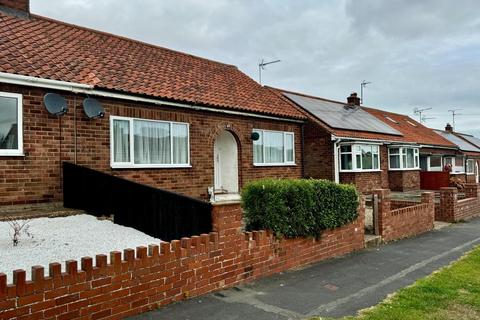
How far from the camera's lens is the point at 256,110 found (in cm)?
1480

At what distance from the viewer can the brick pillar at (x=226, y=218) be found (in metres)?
6.23

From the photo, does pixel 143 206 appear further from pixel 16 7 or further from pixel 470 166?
pixel 470 166

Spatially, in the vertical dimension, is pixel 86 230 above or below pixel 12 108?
below

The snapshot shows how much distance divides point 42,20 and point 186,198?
8928mm

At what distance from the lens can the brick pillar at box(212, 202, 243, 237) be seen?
20.5 feet

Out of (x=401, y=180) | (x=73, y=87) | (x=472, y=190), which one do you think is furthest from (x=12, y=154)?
(x=401, y=180)

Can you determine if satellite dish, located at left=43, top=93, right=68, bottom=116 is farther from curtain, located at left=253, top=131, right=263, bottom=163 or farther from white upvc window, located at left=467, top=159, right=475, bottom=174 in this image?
white upvc window, located at left=467, top=159, right=475, bottom=174

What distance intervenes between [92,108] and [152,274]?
5.72 meters

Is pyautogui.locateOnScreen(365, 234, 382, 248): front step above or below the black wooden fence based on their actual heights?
below

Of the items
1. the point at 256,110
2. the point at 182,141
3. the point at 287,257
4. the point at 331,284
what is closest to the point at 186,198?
the point at 287,257

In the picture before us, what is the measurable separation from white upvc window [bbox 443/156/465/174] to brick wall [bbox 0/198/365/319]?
28986 millimetres

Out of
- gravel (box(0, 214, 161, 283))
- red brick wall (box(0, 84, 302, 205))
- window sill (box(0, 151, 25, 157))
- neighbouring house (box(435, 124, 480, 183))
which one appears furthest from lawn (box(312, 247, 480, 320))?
neighbouring house (box(435, 124, 480, 183))

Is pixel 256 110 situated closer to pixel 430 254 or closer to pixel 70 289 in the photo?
pixel 430 254

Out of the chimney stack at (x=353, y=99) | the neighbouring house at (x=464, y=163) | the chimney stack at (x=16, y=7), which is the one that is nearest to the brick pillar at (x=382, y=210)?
the chimney stack at (x=16, y=7)
